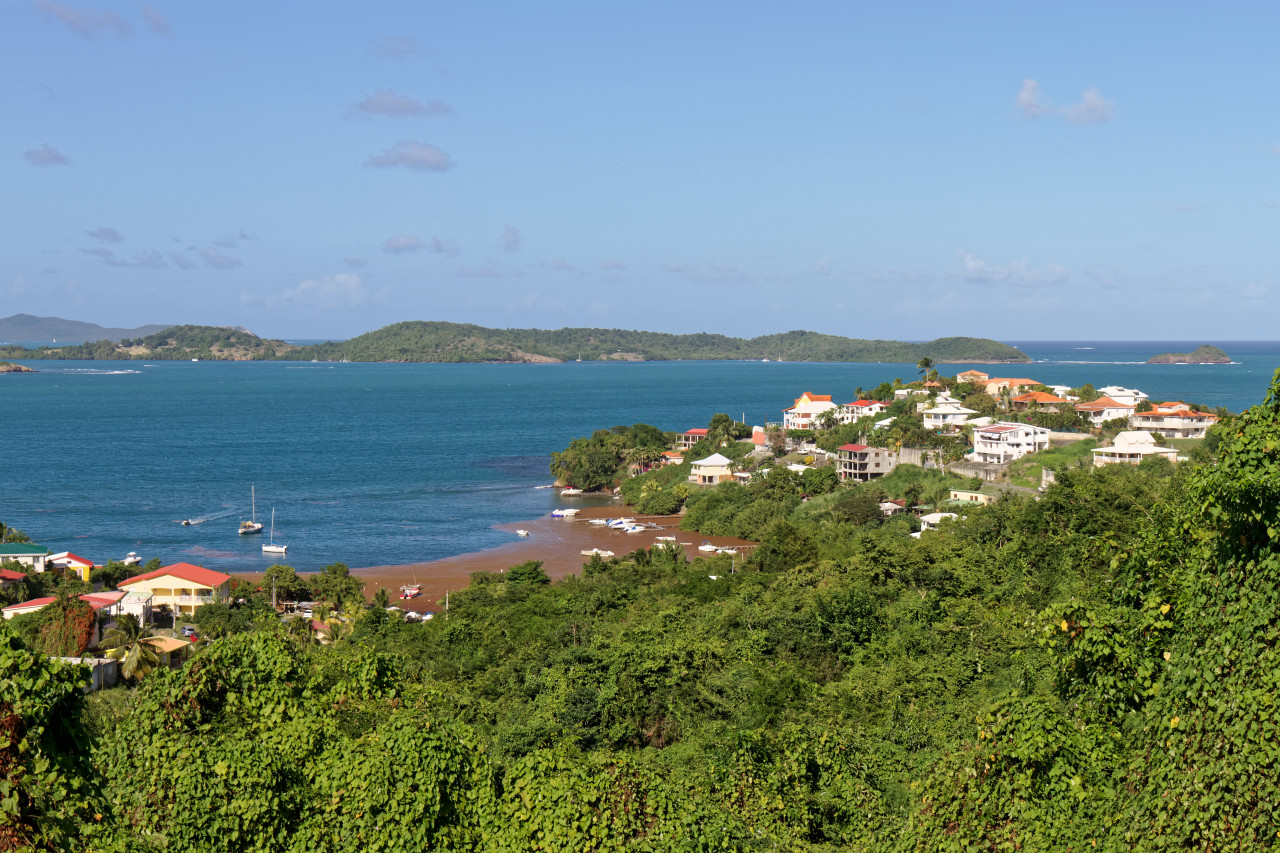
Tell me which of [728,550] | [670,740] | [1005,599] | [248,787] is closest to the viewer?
[248,787]

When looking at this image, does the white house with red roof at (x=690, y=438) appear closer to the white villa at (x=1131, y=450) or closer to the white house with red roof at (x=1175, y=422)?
the white house with red roof at (x=1175, y=422)

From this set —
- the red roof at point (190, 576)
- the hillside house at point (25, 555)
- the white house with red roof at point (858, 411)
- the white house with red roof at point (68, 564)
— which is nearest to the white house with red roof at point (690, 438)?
the white house with red roof at point (858, 411)

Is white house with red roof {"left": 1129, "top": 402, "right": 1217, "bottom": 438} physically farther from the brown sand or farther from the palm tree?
the palm tree

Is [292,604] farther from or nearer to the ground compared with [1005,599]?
nearer to the ground

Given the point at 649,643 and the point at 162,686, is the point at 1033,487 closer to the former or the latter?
the point at 649,643

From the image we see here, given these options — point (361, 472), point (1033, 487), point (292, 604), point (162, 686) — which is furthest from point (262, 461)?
point (162, 686)

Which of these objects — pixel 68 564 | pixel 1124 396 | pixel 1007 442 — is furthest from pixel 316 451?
pixel 1124 396

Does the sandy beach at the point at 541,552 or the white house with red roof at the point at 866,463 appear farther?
the white house with red roof at the point at 866,463
